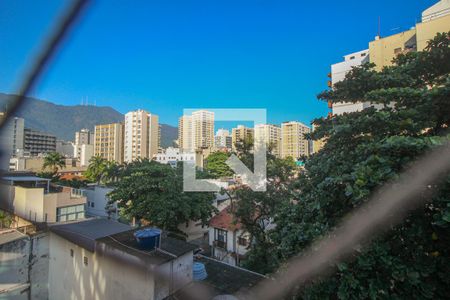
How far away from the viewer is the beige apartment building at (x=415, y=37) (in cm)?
1146

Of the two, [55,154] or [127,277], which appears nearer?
[127,277]

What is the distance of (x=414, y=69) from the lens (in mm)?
3201

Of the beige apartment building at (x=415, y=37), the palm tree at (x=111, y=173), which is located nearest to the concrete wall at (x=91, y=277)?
the beige apartment building at (x=415, y=37)

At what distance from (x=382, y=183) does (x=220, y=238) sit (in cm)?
846

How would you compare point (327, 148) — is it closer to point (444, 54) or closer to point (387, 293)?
point (444, 54)

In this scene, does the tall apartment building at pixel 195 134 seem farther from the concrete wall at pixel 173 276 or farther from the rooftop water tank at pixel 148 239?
the rooftop water tank at pixel 148 239

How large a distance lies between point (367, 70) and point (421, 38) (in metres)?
12.0

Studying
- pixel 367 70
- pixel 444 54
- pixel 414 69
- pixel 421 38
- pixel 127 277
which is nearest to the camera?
pixel 444 54

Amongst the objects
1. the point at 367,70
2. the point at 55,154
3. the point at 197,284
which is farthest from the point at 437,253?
the point at 55,154

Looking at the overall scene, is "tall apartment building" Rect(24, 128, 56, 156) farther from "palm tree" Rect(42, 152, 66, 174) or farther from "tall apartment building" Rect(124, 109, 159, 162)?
"tall apartment building" Rect(124, 109, 159, 162)

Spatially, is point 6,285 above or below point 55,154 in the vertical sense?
below

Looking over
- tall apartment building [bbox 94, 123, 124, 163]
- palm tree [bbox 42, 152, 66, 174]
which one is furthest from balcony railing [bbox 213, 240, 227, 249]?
tall apartment building [bbox 94, 123, 124, 163]

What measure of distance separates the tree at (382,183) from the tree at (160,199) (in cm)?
516

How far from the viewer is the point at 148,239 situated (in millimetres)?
4152
